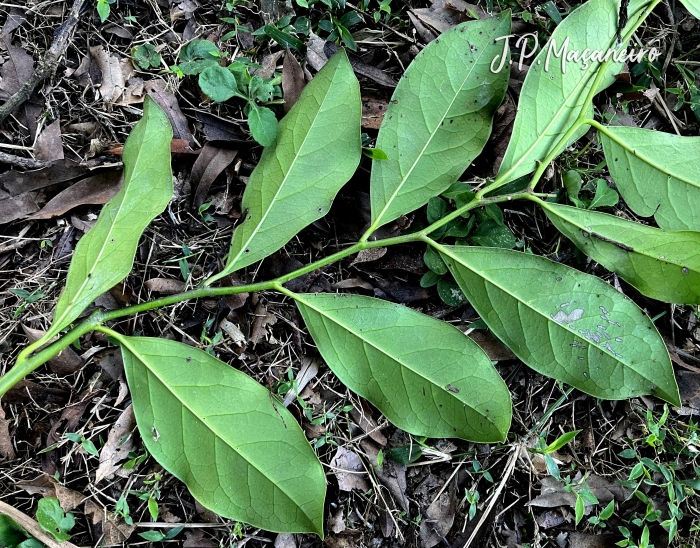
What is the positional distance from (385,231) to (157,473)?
1.03 m

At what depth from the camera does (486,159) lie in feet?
5.95

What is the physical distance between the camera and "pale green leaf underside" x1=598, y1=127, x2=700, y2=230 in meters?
1.63

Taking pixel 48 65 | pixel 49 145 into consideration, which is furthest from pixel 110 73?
pixel 49 145

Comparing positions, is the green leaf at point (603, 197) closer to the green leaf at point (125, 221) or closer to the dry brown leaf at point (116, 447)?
the green leaf at point (125, 221)

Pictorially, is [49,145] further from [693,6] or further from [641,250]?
[693,6]

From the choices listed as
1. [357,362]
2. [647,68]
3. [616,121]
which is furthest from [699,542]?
[647,68]

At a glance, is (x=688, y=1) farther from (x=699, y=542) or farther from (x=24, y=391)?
(x=24, y=391)

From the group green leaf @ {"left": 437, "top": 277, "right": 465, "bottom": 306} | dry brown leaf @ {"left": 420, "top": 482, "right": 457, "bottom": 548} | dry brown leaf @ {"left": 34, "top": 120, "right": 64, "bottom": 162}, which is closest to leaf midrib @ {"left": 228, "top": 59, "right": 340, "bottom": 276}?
green leaf @ {"left": 437, "top": 277, "right": 465, "bottom": 306}

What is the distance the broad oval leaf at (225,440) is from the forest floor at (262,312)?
0.64ft

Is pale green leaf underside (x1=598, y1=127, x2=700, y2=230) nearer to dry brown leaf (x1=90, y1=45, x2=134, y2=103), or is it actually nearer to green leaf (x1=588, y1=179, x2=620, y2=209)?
green leaf (x1=588, y1=179, x2=620, y2=209)

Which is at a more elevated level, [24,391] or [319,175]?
[319,175]

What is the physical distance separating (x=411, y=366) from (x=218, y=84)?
1049 millimetres

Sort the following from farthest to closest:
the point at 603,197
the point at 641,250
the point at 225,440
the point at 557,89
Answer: the point at 603,197, the point at 557,89, the point at 641,250, the point at 225,440

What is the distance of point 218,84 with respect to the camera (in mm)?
1690
